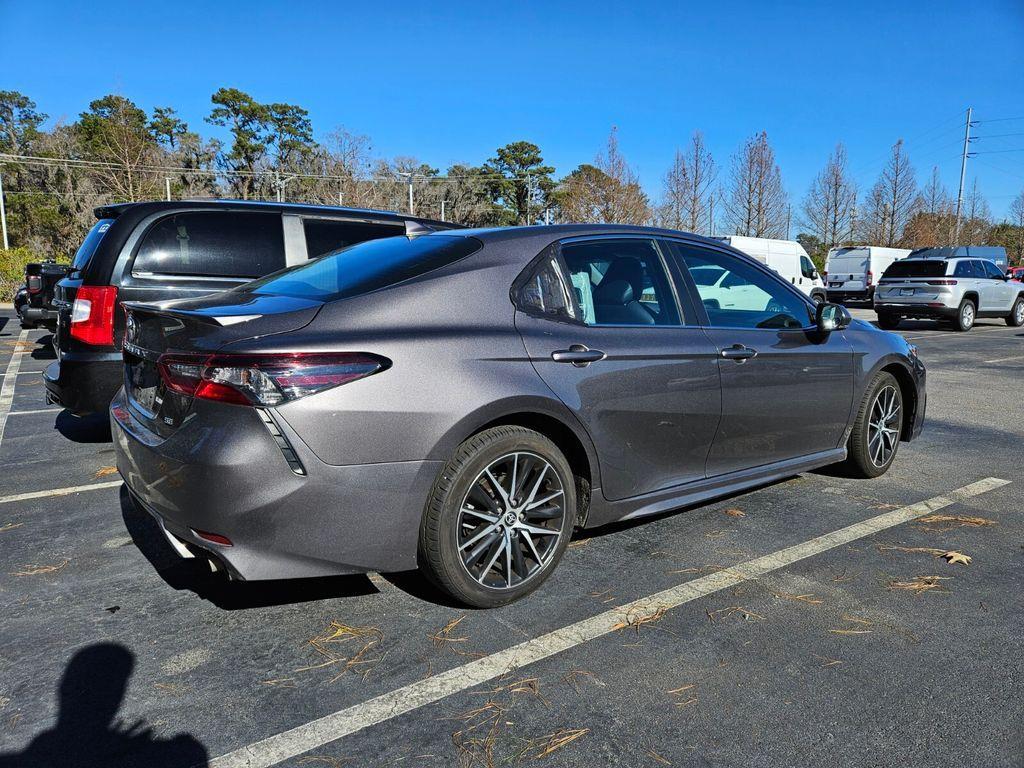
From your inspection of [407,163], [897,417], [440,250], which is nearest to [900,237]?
[407,163]

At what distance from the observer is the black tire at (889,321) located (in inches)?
732

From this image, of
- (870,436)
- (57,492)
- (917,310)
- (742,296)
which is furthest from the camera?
(917,310)

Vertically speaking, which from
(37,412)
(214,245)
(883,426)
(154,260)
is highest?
(214,245)

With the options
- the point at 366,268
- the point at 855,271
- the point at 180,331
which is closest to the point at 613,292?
the point at 366,268

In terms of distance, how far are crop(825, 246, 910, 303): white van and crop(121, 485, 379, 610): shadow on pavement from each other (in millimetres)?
26033

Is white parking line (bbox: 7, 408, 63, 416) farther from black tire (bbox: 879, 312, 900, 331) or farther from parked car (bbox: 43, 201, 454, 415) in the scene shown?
black tire (bbox: 879, 312, 900, 331)

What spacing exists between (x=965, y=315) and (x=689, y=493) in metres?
17.5

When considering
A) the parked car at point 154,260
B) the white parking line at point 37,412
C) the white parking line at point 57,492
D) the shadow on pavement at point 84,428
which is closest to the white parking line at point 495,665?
the parked car at point 154,260

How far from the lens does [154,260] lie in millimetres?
5266

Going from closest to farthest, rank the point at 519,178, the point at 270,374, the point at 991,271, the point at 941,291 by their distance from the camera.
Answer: the point at 270,374, the point at 941,291, the point at 991,271, the point at 519,178

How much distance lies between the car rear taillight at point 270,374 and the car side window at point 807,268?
76.1 ft

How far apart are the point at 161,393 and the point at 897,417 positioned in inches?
176

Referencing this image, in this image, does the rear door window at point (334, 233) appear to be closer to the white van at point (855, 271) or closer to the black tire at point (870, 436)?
the black tire at point (870, 436)

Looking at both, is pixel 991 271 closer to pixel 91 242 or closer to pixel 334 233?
pixel 334 233
